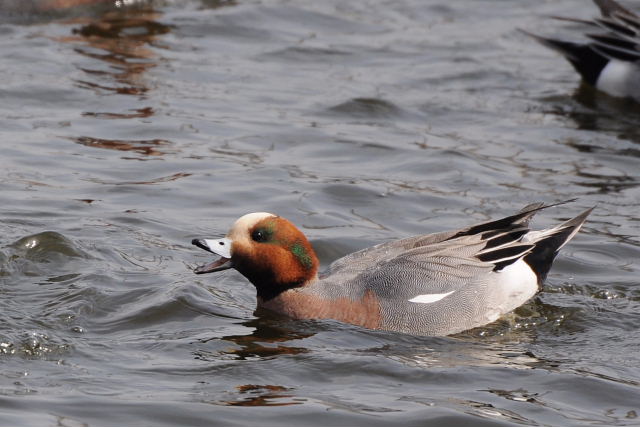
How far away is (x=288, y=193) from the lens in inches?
301

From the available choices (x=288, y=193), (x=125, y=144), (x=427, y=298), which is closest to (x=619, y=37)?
(x=288, y=193)

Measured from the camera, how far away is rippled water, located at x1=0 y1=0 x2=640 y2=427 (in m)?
4.94

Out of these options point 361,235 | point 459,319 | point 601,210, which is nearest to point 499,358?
point 459,319

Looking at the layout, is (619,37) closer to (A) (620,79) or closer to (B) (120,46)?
(A) (620,79)

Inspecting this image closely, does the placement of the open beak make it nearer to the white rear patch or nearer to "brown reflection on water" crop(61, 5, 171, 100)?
"brown reflection on water" crop(61, 5, 171, 100)

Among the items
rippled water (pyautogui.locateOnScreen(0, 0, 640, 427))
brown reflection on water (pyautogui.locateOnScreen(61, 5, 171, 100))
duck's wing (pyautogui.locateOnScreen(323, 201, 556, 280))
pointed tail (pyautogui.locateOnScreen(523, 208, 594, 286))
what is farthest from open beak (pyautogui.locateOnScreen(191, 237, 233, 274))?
brown reflection on water (pyautogui.locateOnScreen(61, 5, 171, 100))

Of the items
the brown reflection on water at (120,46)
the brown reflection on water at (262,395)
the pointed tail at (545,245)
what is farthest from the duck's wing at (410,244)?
the brown reflection on water at (120,46)

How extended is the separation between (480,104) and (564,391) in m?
5.01

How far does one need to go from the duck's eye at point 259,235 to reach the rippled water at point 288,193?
0.38 meters

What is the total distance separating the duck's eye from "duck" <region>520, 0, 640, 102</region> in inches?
201

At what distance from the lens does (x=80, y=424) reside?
4.43 metres

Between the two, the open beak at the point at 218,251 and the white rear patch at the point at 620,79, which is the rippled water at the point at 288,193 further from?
the open beak at the point at 218,251

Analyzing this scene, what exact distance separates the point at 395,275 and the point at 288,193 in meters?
→ 2.00

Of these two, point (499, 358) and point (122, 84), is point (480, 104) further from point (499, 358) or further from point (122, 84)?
point (499, 358)
